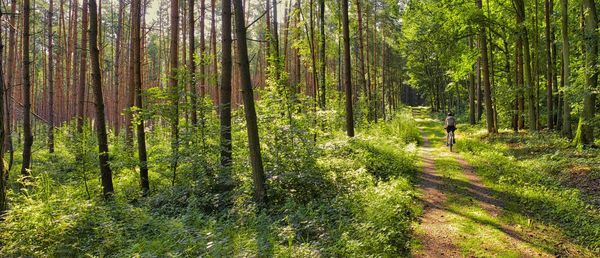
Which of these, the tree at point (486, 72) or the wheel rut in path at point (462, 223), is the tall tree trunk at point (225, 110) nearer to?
the wheel rut in path at point (462, 223)

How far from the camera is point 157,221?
22.8 feet

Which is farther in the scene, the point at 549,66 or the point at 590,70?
the point at 549,66

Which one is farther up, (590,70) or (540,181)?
(590,70)

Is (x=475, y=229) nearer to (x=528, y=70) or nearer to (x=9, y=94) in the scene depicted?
(x=9, y=94)

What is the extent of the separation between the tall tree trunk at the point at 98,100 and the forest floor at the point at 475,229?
289 inches

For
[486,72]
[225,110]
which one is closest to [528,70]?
[486,72]

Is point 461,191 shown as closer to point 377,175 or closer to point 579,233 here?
point 377,175

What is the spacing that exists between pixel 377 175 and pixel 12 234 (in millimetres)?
8215

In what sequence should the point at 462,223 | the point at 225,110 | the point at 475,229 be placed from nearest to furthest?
the point at 475,229 → the point at 462,223 → the point at 225,110

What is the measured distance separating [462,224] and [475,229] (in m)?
0.31

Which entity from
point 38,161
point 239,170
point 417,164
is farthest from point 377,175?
point 38,161

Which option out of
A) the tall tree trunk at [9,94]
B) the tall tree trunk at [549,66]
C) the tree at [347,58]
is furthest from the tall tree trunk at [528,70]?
the tall tree trunk at [9,94]

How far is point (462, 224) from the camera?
7363 millimetres

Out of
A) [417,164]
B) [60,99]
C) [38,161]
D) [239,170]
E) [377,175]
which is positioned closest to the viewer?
[239,170]
